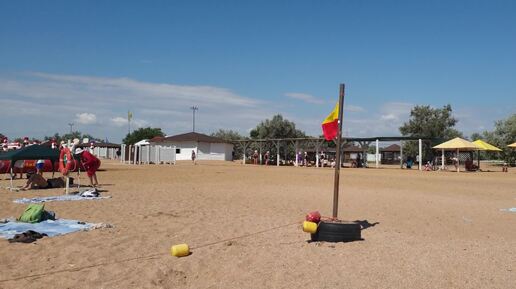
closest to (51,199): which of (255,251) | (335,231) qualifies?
(255,251)

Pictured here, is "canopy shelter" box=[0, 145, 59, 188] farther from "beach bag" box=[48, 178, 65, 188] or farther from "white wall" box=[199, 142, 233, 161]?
"white wall" box=[199, 142, 233, 161]

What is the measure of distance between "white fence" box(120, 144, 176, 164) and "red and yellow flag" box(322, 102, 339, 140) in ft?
112

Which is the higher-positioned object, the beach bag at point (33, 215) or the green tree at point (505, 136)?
the green tree at point (505, 136)

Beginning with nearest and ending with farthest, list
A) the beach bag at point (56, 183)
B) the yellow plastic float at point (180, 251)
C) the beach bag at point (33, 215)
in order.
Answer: the yellow plastic float at point (180, 251) → the beach bag at point (33, 215) → the beach bag at point (56, 183)

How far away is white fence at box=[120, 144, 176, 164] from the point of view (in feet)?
133

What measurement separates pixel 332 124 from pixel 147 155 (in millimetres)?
34444

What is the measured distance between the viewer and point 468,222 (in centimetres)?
958

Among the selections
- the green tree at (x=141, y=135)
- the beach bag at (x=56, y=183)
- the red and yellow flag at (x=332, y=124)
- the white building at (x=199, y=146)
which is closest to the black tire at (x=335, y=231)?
the red and yellow flag at (x=332, y=124)

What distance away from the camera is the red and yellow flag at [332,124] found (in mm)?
8328

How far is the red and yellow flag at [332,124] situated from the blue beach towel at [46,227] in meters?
4.61

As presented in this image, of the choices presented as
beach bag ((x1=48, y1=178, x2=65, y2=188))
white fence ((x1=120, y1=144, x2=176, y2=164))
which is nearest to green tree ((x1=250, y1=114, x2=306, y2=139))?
white fence ((x1=120, y1=144, x2=176, y2=164))

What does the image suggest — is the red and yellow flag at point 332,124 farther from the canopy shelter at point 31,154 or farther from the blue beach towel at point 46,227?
the canopy shelter at point 31,154

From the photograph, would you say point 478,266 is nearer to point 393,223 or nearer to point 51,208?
point 393,223

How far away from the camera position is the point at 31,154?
607 inches
